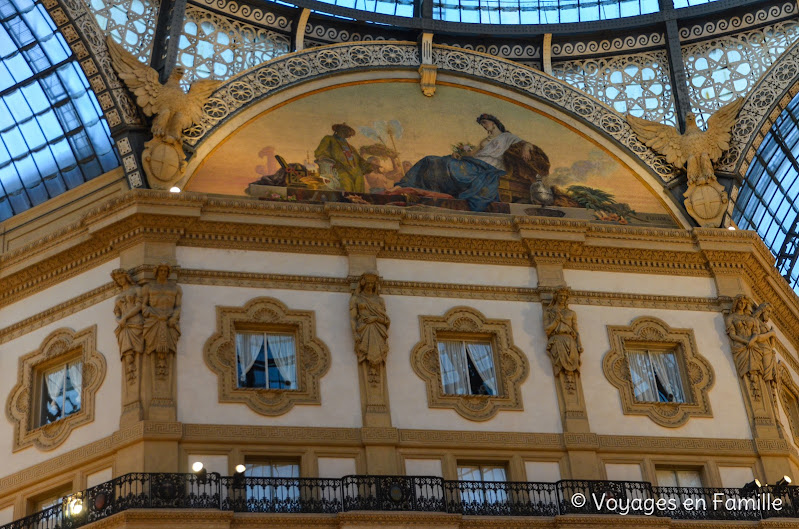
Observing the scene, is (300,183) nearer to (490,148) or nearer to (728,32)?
(490,148)

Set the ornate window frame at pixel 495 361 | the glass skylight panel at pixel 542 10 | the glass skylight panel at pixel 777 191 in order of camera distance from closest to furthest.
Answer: the ornate window frame at pixel 495 361 → the glass skylight panel at pixel 542 10 → the glass skylight panel at pixel 777 191

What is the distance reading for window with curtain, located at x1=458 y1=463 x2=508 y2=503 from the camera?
80.9 ft

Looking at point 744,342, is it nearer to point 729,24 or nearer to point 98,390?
point 729,24

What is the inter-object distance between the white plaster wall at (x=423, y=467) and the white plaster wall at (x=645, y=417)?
3453mm

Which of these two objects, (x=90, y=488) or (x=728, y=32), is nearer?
(x=90, y=488)

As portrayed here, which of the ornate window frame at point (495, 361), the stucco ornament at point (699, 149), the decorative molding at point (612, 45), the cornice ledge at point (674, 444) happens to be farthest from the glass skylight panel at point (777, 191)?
the ornate window frame at point (495, 361)

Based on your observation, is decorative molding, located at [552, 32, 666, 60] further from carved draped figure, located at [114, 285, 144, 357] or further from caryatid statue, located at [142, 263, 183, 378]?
carved draped figure, located at [114, 285, 144, 357]

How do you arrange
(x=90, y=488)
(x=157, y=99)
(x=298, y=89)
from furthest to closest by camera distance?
1. (x=298, y=89)
2. (x=157, y=99)
3. (x=90, y=488)

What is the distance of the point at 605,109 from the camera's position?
103 ft

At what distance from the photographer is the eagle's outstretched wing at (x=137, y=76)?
91.8 feet

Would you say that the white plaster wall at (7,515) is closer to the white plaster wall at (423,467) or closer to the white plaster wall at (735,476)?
Answer: the white plaster wall at (423,467)

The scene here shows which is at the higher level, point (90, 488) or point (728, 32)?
point (728, 32)

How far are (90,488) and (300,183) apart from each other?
8.27 meters

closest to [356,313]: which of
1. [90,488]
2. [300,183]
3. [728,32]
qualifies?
[300,183]
